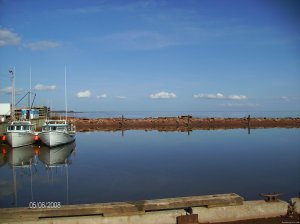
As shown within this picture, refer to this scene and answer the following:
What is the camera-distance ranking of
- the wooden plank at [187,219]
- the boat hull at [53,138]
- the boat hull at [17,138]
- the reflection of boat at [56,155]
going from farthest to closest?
the boat hull at [53,138], the boat hull at [17,138], the reflection of boat at [56,155], the wooden plank at [187,219]

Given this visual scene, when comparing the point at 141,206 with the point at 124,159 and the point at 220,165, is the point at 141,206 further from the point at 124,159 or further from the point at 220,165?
the point at 124,159

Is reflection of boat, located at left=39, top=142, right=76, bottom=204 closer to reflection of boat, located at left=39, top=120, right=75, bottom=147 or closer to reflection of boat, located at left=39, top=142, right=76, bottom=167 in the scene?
reflection of boat, located at left=39, top=142, right=76, bottom=167

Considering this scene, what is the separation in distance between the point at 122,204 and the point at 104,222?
2.69 feet

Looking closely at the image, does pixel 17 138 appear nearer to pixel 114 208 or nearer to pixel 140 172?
pixel 140 172

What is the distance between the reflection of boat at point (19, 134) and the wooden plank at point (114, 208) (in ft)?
95.2

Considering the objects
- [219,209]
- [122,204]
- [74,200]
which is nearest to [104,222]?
[122,204]

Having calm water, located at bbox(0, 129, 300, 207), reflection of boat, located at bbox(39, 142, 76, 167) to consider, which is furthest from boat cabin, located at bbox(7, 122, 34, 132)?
reflection of boat, located at bbox(39, 142, 76, 167)

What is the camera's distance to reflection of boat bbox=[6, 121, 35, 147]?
37.1 meters

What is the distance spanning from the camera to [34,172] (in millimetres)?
24938

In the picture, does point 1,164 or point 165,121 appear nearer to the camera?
point 1,164

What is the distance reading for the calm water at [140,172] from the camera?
1838cm

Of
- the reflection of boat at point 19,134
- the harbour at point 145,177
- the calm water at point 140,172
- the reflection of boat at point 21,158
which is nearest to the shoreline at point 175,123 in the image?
the reflection of boat at point 19,134

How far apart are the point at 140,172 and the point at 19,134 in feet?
63.2

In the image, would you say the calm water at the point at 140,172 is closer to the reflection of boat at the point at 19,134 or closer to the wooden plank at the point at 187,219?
the reflection of boat at the point at 19,134
